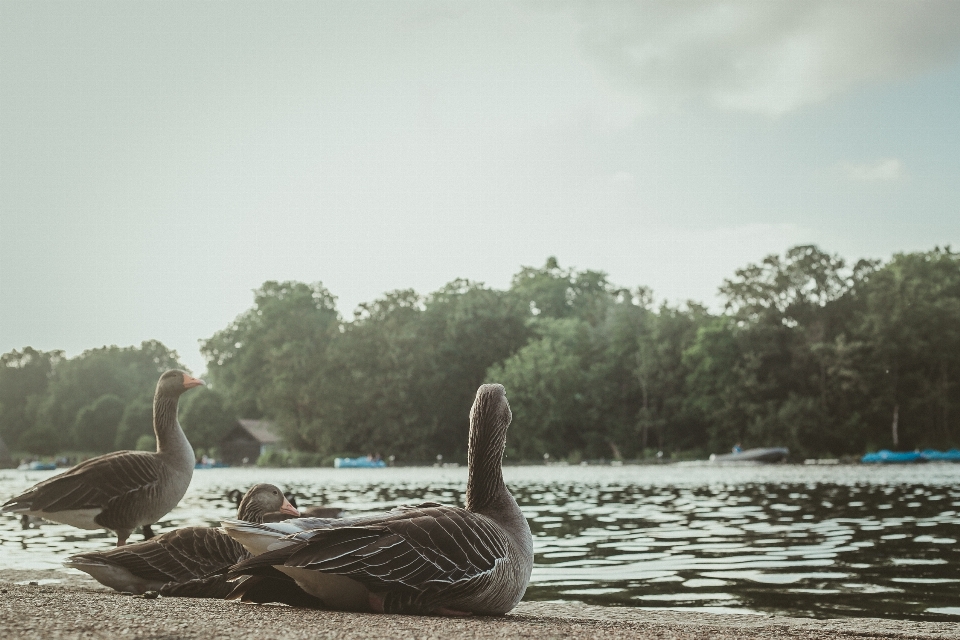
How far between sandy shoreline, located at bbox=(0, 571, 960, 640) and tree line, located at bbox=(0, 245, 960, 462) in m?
79.9

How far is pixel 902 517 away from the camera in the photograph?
19.0 m

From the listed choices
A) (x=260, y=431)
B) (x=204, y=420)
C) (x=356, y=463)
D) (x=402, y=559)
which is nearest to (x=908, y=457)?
(x=356, y=463)

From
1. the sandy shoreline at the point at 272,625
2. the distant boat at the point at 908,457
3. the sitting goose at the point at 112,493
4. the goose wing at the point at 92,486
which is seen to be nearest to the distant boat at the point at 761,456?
the distant boat at the point at 908,457

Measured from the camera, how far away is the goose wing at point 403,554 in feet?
18.3

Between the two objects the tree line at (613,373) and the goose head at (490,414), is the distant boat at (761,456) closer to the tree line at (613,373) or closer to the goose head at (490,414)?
the tree line at (613,373)

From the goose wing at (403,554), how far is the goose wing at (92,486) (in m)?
4.30

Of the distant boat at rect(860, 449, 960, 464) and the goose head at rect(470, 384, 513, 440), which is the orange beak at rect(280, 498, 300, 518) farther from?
the distant boat at rect(860, 449, 960, 464)

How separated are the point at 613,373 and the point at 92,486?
297 feet

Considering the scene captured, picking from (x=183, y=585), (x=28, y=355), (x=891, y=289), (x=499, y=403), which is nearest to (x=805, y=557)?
(x=499, y=403)

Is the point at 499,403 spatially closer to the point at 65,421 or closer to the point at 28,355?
the point at 65,421

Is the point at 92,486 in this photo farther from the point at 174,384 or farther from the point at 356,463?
the point at 356,463

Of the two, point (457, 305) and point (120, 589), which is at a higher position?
point (457, 305)

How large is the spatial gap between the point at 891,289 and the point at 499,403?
8725cm

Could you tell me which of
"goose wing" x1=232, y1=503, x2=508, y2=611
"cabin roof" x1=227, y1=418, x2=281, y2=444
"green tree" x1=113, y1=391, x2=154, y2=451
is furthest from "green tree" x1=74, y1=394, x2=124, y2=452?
"goose wing" x1=232, y1=503, x2=508, y2=611
